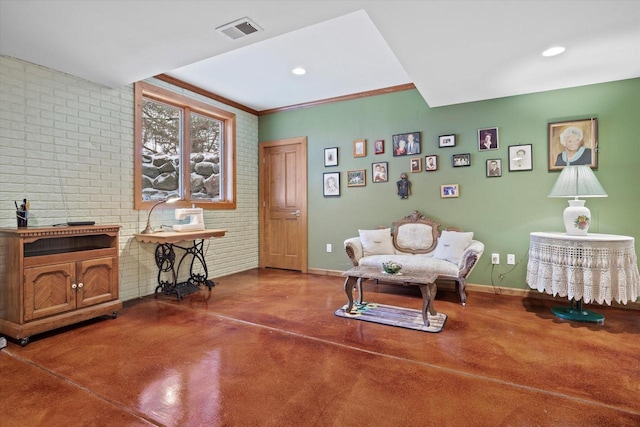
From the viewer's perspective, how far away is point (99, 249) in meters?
2.96

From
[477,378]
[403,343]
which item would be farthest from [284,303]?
[477,378]

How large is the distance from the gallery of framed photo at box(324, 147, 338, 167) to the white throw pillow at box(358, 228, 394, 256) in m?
1.27

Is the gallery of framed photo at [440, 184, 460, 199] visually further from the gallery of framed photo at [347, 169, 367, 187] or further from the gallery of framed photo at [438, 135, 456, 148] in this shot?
the gallery of framed photo at [347, 169, 367, 187]

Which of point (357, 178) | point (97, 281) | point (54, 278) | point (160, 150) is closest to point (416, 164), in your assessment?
point (357, 178)

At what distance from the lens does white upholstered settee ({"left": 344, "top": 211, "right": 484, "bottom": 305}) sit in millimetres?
3434

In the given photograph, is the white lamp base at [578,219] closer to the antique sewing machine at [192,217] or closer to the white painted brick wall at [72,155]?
the antique sewing machine at [192,217]

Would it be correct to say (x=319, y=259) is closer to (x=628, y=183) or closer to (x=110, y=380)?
(x=110, y=380)

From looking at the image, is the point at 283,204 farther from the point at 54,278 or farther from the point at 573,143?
the point at 573,143

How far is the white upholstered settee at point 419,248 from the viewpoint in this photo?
3.43 m

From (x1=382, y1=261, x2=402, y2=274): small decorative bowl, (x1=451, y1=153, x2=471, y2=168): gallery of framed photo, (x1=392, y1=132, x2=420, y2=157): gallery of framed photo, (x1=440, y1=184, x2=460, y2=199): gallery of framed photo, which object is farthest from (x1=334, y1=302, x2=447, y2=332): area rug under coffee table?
(x1=392, y1=132, x2=420, y2=157): gallery of framed photo

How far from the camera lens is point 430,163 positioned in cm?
422

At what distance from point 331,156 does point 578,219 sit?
303 cm

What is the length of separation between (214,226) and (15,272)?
2.33 metres

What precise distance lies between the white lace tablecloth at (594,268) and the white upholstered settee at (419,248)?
26.8 inches
